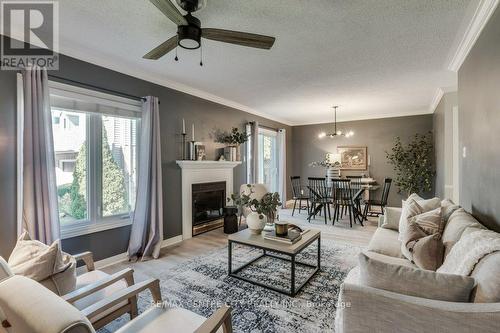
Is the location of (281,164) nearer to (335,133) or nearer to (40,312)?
(335,133)

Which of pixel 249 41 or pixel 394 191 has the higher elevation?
pixel 249 41

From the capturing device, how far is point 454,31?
2.41m

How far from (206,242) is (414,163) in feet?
17.0

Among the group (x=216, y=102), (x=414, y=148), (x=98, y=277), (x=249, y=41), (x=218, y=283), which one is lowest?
(x=218, y=283)

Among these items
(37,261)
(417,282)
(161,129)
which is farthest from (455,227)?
(161,129)

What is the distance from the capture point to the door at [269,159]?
21.8 ft

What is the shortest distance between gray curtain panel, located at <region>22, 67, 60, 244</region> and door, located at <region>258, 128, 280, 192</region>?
4.64 m

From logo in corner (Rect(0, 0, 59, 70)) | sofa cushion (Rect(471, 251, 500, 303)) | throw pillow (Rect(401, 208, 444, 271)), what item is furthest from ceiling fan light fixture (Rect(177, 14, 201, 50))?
throw pillow (Rect(401, 208, 444, 271))

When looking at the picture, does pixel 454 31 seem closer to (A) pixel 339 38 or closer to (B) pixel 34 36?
(A) pixel 339 38

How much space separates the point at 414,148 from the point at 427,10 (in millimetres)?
4814

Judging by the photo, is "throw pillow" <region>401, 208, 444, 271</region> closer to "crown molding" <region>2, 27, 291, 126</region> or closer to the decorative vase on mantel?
the decorative vase on mantel

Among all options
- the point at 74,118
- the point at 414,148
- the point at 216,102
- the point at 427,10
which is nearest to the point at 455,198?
the point at 414,148

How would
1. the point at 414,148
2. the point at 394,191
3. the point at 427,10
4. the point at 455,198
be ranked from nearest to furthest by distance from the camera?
the point at 427,10, the point at 455,198, the point at 414,148, the point at 394,191

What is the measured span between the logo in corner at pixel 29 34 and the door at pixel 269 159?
181 inches
